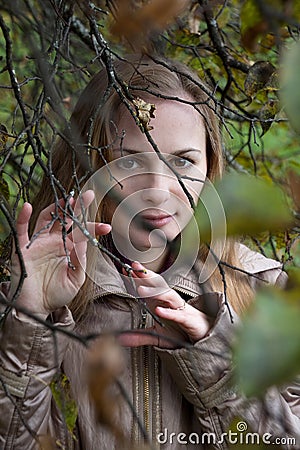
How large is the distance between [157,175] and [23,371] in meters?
0.47

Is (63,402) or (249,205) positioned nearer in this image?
(249,205)

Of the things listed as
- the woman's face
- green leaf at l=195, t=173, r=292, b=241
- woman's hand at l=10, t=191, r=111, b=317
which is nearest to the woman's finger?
woman's hand at l=10, t=191, r=111, b=317

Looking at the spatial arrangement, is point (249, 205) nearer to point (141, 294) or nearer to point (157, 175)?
point (141, 294)

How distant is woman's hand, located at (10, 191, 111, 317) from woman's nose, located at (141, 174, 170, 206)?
206 millimetres

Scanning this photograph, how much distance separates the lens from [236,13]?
226 centimetres

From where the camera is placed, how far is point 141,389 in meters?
1.39

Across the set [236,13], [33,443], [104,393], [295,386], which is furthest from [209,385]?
[236,13]

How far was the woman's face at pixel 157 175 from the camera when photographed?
1378mm

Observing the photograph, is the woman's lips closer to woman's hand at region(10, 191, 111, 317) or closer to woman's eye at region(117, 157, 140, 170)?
woman's eye at region(117, 157, 140, 170)

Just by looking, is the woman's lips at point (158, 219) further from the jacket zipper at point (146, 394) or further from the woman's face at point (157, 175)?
the jacket zipper at point (146, 394)

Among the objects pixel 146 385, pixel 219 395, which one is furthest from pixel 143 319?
pixel 219 395

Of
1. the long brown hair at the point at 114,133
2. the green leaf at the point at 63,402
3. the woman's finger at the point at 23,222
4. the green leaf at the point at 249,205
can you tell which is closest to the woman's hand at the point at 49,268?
the woman's finger at the point at 23,222

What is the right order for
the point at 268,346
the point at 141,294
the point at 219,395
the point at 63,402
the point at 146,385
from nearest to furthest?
the point at 268,346, the point at 63,402, the point at 141,294, the point at 219,395, the point at 146,385

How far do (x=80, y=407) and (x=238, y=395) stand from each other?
323 mm
